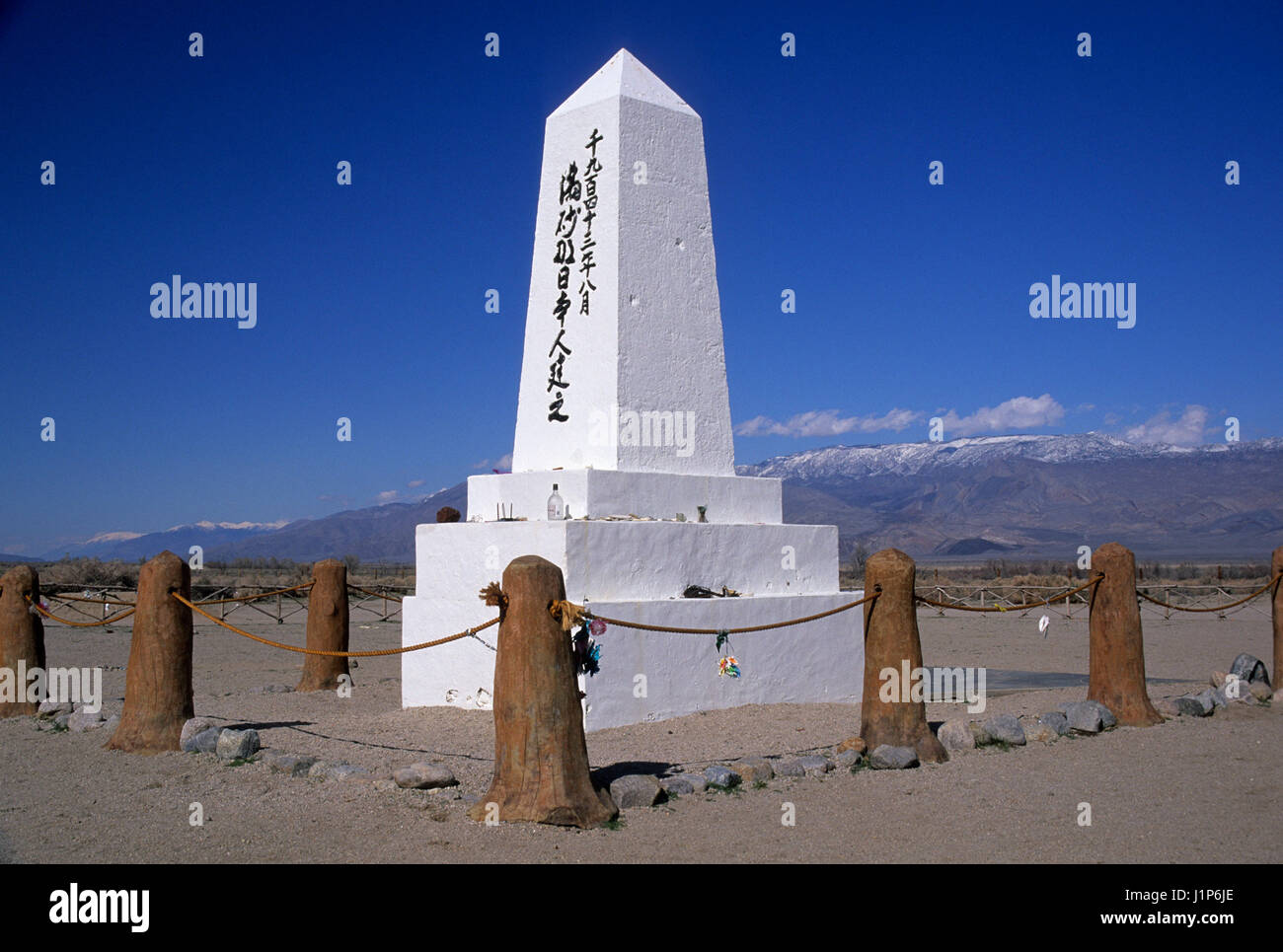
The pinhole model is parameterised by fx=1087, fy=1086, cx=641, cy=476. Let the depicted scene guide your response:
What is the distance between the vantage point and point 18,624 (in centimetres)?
988

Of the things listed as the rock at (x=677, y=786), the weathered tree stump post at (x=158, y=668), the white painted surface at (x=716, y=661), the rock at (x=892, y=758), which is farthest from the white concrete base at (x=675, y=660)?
the rock at (x=892, y=758)

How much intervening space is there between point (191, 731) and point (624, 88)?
697cm

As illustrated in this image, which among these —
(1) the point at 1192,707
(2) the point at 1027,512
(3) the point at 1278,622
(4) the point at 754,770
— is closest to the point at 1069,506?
(2) the point at 1027,512

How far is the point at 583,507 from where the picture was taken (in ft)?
31.3

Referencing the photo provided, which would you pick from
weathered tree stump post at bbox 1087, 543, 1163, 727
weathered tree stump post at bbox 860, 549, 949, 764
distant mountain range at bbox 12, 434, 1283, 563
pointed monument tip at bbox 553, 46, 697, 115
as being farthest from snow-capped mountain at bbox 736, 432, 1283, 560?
weathered tree stump post at bbox 860, 549, 949, 764

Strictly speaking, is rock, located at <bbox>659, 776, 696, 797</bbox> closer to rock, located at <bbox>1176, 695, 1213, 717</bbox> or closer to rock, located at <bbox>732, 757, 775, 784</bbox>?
rock, located at <bbox>732, 757, 775, 784</bbox>

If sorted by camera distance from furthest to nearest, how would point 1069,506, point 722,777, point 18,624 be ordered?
point 1069,506 < point 18,624 < point 722,777

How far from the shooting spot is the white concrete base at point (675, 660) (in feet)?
29.2

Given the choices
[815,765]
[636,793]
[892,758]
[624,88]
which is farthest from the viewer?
[624,88]

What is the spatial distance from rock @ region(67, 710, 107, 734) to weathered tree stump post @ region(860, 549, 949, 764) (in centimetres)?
613

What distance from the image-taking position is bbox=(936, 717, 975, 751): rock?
25.5 feet

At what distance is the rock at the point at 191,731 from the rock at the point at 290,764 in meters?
0.79

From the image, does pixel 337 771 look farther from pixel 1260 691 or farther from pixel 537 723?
pixel 1260 691
